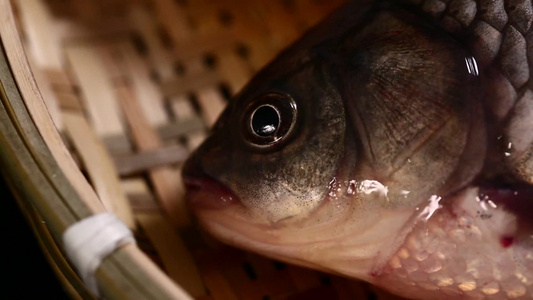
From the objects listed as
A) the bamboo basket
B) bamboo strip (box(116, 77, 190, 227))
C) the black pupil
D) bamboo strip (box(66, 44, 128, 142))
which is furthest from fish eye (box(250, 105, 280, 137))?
bamboo strip (box(66, 44, 128, 142))

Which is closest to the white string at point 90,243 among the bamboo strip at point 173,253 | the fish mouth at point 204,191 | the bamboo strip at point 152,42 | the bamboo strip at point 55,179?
the bamboo strip at point 55,179

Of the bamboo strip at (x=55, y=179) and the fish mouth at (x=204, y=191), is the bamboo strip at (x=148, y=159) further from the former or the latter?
the bamboo strip at (x=55, y=179)

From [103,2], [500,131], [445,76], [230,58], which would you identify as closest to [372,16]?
[445,76]

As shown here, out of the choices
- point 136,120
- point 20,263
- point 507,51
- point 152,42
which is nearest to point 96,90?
point 136,120

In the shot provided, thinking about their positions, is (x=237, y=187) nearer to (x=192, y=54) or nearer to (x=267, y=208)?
(x=267, y=208)

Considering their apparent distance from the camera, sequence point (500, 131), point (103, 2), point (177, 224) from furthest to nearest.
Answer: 1. point (103, 2)
2. point (177, 224)
3. point (500, 131)

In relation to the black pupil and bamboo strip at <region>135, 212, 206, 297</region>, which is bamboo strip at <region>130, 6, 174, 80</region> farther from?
the black pupil
